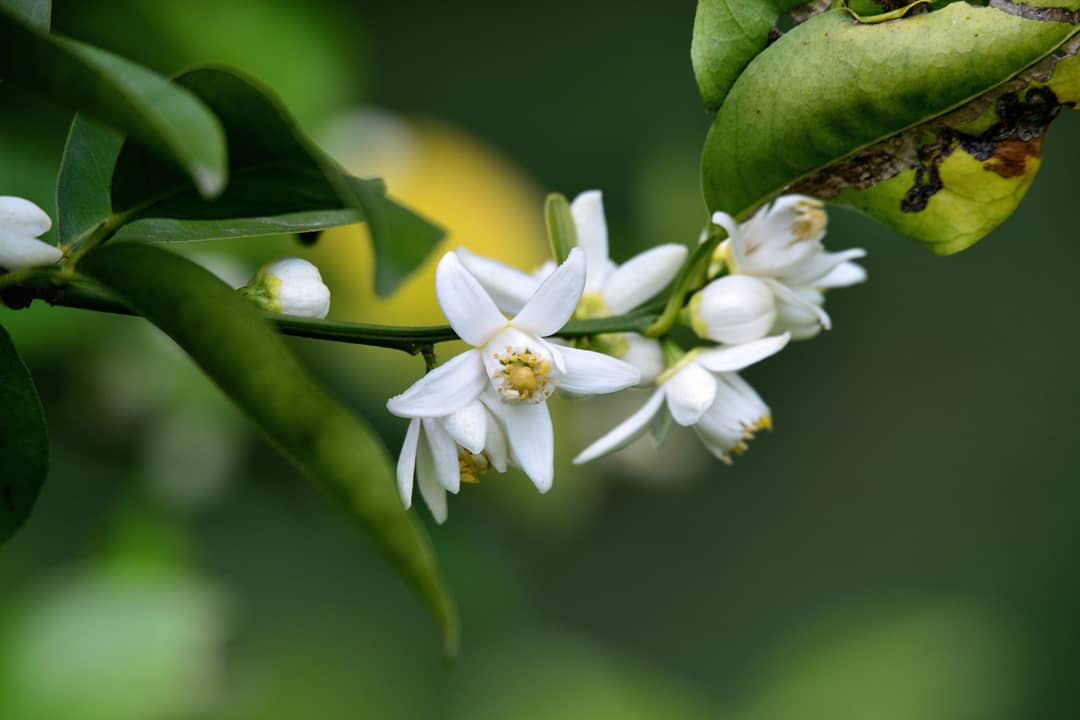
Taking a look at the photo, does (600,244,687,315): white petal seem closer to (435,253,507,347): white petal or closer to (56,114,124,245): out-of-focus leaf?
(435,253,507,347): white petal

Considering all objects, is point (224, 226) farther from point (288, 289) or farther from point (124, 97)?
point (124, 97)

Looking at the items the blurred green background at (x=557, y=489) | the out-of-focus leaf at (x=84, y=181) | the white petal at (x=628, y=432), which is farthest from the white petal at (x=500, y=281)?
the blurred green background at (x=557, y=489)

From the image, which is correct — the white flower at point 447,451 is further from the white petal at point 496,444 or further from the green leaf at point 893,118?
the green leaf at point 893,118

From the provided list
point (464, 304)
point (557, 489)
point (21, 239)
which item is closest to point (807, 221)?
point (464, 304)

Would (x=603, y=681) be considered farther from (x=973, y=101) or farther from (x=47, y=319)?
(x=973, y=101)

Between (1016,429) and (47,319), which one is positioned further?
(1016,429)

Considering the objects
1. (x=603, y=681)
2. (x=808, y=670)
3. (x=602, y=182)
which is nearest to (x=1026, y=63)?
(x=603, y=681)

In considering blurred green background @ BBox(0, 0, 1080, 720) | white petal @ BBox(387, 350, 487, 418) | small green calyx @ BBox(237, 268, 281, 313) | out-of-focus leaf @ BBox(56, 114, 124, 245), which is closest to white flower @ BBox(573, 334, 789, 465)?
white petal @ BBox(387, 350, 487, 418)
